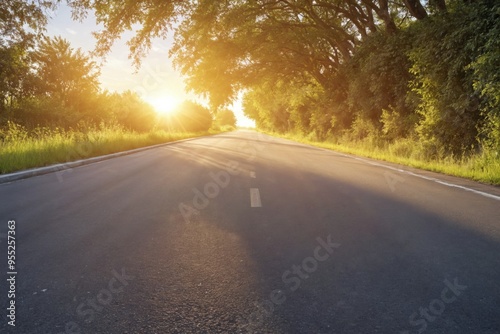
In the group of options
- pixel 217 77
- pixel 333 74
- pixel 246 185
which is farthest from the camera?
pixel 333 74

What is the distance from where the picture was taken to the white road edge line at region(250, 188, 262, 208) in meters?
4.82

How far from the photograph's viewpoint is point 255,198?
529 centimetres

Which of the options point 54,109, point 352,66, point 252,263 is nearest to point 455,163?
point 252,263

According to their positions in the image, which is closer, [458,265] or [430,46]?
[458,265]

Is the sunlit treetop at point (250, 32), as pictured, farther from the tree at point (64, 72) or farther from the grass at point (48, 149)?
Answer: the tree at point (64, 72)

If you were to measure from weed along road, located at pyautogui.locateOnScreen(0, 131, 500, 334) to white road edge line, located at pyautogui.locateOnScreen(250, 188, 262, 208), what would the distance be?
2 cm

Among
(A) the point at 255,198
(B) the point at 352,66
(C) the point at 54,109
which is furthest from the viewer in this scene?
(C) the point at 54,109

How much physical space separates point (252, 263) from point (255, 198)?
2.57m

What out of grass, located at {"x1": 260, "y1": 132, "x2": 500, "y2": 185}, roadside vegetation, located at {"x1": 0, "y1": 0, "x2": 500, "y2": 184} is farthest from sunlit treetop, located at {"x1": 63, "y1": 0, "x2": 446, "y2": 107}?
grass, located at {"x1": 260, "y1": 132, "x2": 500, "y2": 185}

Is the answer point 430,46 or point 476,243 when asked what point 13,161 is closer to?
point 476,243

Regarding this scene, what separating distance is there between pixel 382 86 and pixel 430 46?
4.39 m

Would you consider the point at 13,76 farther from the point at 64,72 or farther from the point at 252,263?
the point at 252,263

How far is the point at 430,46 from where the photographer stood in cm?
1131

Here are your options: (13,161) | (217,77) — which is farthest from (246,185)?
(217,77)
